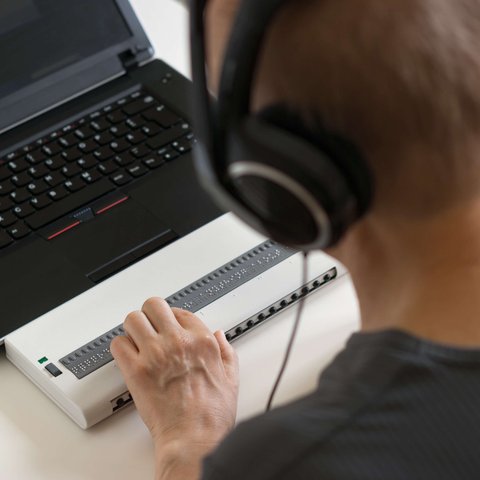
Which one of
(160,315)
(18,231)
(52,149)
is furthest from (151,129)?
Answer: (160,315)

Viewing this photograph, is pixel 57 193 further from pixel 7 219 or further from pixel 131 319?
pixel 131 319

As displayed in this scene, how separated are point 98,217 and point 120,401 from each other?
27 cm

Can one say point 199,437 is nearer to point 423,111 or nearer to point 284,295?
point 284,295

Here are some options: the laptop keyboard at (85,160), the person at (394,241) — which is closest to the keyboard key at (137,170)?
the laptop keyboard at (85,160)

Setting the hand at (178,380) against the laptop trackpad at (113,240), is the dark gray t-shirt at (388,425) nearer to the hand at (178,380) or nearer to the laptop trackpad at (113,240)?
the hand at (178,380)

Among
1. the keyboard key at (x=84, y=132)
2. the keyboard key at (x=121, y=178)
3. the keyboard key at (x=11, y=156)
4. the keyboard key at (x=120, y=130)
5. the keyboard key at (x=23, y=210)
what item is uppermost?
the keyboard key at (x=11, y=156)

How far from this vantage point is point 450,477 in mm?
678

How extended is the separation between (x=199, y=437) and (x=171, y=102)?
1.81 feet

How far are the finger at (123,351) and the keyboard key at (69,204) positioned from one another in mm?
230

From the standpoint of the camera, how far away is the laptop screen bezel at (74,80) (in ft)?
4.38

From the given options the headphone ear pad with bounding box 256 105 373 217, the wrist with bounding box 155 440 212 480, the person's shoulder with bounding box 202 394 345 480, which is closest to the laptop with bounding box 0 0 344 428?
the wrist with bounding box 155 440 212 480

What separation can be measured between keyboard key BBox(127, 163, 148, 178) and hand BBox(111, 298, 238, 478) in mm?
252

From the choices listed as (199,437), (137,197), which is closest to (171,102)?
(137,197)

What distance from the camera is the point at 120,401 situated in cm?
104
